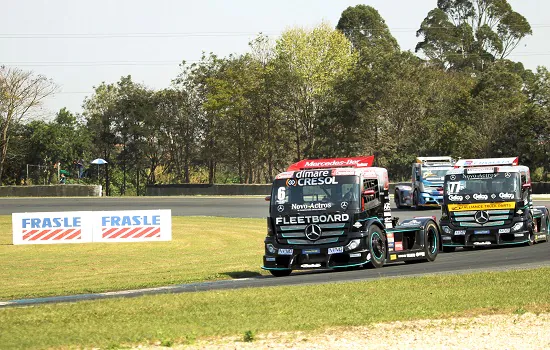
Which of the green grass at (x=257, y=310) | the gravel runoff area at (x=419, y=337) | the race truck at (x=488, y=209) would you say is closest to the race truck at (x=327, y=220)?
the green grass at (x=257, y=310)

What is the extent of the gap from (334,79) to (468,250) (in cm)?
4928

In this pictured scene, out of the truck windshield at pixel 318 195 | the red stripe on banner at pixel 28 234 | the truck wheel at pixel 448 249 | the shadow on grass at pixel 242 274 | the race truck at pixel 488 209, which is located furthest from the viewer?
the red stripe on banner at pixel 28 234

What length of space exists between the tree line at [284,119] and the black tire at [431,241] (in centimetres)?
4266

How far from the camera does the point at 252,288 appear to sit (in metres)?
17.5

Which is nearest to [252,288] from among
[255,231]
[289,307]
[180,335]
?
[289,307]

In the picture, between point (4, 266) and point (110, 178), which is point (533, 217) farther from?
point (110, 178)

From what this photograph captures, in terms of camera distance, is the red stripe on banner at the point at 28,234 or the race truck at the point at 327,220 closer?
the race truck at the point at 327,220

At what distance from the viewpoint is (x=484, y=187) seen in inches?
1013

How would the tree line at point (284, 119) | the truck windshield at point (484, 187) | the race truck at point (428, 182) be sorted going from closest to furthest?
the truck windshield at point (484, 187) < the race truck at point (428, 182) < the tree line at point (284, 119)

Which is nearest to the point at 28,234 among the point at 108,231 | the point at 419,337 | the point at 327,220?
the point at 108,231

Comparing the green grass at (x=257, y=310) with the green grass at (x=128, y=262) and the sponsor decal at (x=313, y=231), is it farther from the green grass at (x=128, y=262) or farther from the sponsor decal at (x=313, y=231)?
the green grass at (x=128, y=262)

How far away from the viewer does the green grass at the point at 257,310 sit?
474 inches

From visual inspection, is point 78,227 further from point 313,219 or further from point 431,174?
point 431,174

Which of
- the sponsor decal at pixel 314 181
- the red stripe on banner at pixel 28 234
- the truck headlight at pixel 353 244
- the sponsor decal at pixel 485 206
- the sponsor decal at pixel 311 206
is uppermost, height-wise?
the sponsor decal at pixel 314 181
